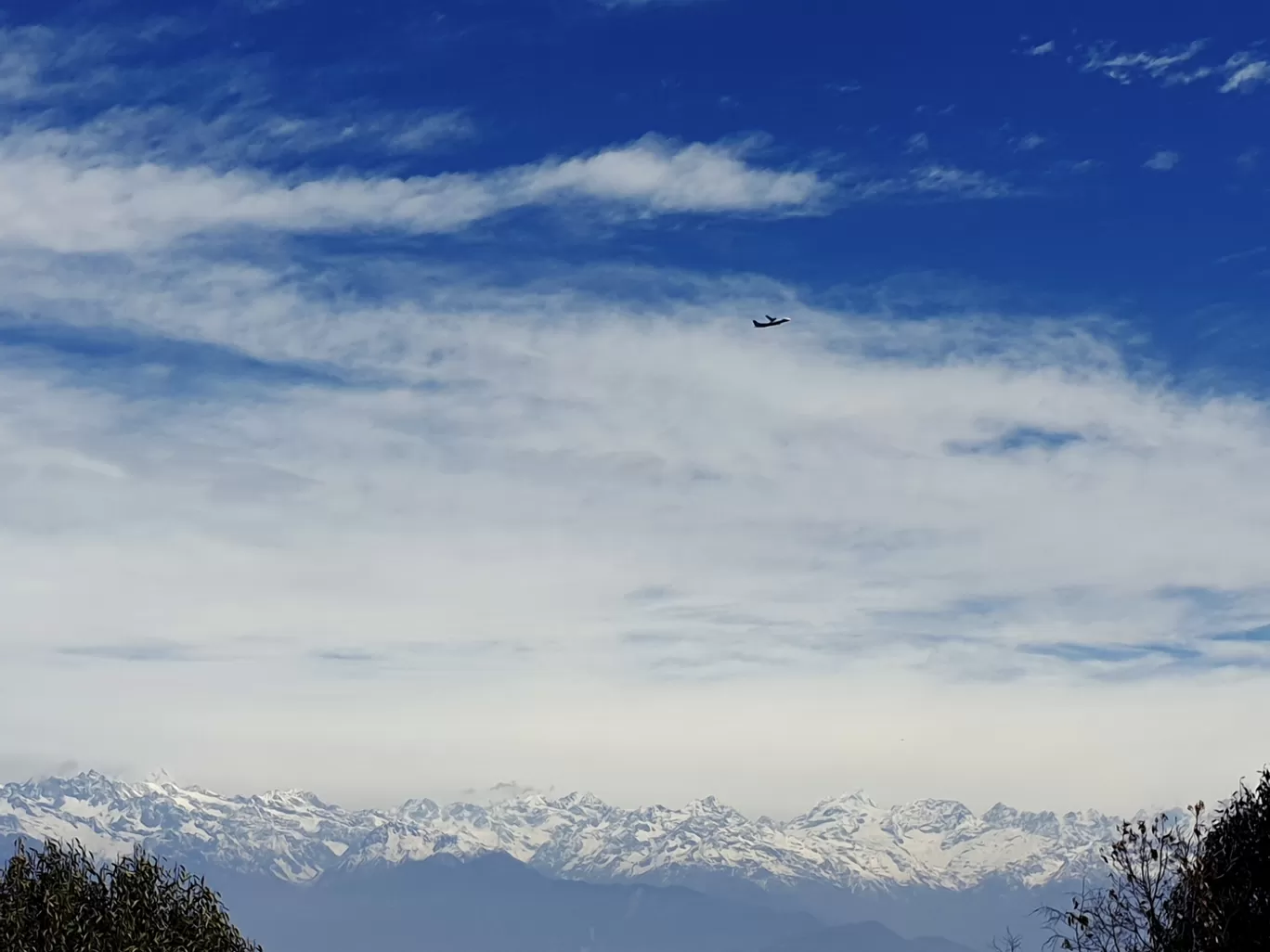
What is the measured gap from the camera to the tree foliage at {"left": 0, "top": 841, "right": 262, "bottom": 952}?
194 ft

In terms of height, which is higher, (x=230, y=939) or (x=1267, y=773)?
(x=1267, y=773)

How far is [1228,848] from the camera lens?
178 feet

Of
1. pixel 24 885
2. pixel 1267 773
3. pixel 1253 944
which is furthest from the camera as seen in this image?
pixel 24 885

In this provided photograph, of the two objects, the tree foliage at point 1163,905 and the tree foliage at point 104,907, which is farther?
the tree foliage at point 104,907

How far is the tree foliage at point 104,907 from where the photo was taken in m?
59.1

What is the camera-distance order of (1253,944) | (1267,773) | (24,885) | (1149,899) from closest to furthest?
(1149,899) < (1253,944) < (1267,773) < (24,885)

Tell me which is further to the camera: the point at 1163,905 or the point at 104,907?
the point at 104,907

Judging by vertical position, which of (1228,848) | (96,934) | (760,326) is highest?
(760,326)

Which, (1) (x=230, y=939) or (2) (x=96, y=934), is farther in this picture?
(1) (x=230, y=939)

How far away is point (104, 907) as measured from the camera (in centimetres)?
6241

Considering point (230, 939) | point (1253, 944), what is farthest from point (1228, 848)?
point (230, 939)

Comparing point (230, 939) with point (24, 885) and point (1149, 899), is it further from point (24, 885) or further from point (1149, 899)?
point (1149, 899)

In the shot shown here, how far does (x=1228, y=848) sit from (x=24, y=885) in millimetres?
46021

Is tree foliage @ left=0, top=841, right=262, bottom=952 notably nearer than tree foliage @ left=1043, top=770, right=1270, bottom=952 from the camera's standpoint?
No
